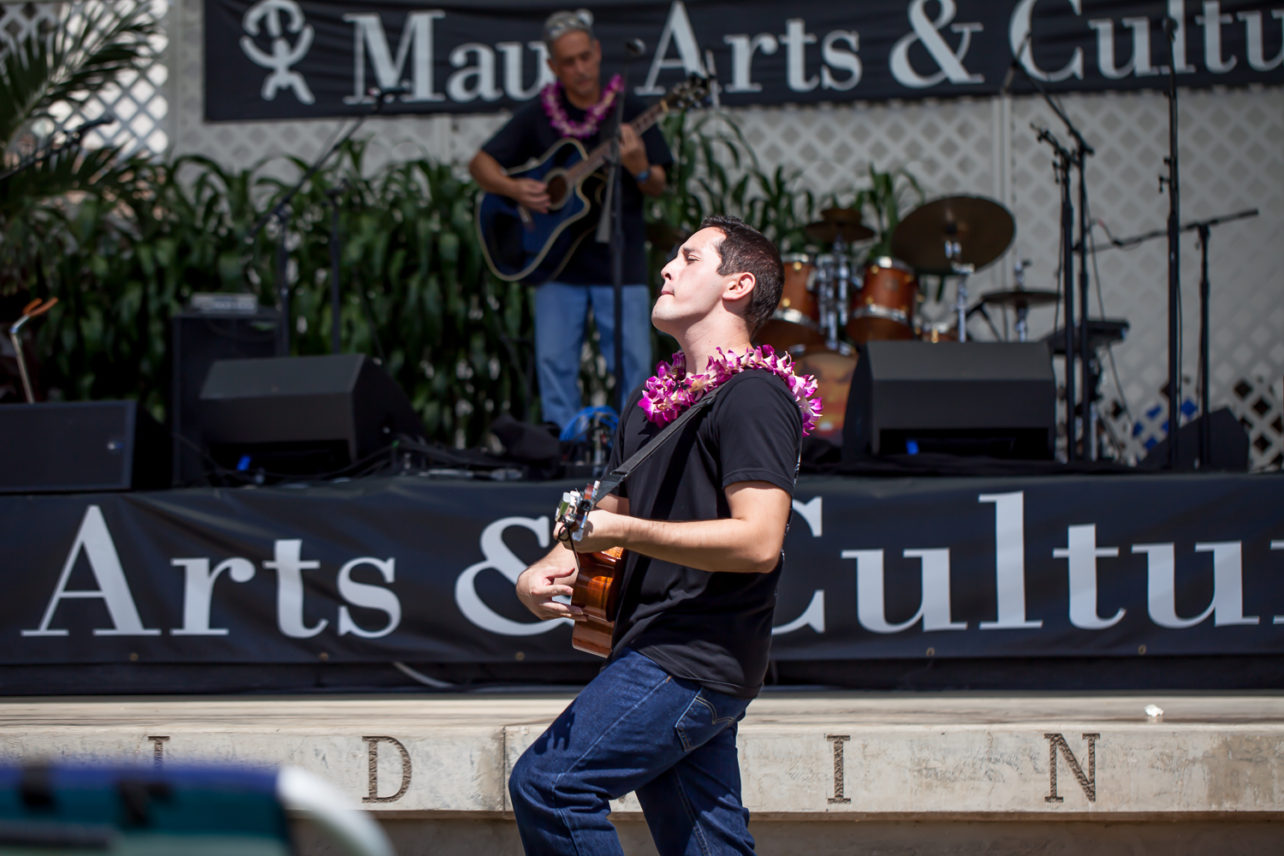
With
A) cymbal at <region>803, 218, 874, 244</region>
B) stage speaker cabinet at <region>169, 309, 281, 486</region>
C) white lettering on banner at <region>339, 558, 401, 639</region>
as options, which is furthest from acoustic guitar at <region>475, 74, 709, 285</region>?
white lettering on banner at <region>339, 558, 401, 639</region>

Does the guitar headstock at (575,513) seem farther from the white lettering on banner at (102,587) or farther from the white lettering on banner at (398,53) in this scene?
the white lettering on banner at (398,53)

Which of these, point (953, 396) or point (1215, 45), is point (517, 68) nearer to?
point (1215, 45)

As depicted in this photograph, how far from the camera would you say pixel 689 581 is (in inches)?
81.9

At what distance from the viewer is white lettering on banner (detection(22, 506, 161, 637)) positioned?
13.2 feet

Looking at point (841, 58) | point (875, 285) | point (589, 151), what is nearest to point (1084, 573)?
point (589, 151)

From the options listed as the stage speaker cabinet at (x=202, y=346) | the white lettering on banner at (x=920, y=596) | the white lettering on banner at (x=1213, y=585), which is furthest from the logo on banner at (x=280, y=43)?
the white lettering on banner at (x=1213, y=585)

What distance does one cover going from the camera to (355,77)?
759 centimetres

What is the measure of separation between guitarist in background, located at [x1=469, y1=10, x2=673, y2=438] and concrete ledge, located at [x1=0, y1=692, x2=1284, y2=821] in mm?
2205

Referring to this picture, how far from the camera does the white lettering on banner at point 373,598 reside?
3.97 metres

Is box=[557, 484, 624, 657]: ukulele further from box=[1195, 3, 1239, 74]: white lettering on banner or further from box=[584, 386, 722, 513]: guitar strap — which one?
box=[1195, 3, 1239, 74]: white lettering on banner

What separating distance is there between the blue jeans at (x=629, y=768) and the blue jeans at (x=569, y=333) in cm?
320

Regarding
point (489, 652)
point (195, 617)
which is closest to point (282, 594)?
point (195, 617)

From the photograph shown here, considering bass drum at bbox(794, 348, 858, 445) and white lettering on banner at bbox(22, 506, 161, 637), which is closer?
white lettering on banner at bbox(22, 506, 161, 637)

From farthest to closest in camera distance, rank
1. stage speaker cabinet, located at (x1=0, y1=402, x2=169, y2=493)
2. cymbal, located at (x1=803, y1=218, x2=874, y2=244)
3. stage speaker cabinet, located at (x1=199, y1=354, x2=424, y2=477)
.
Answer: cymbal, located at (x1=803, y1=218, x2=874, y2=244)
stage speaker cabinet, located at (x1=199, y1=354, x2=424, y2=477)
stage speaker cabinet, located at (x1=0, y1=402, x2=169, y2=493)
